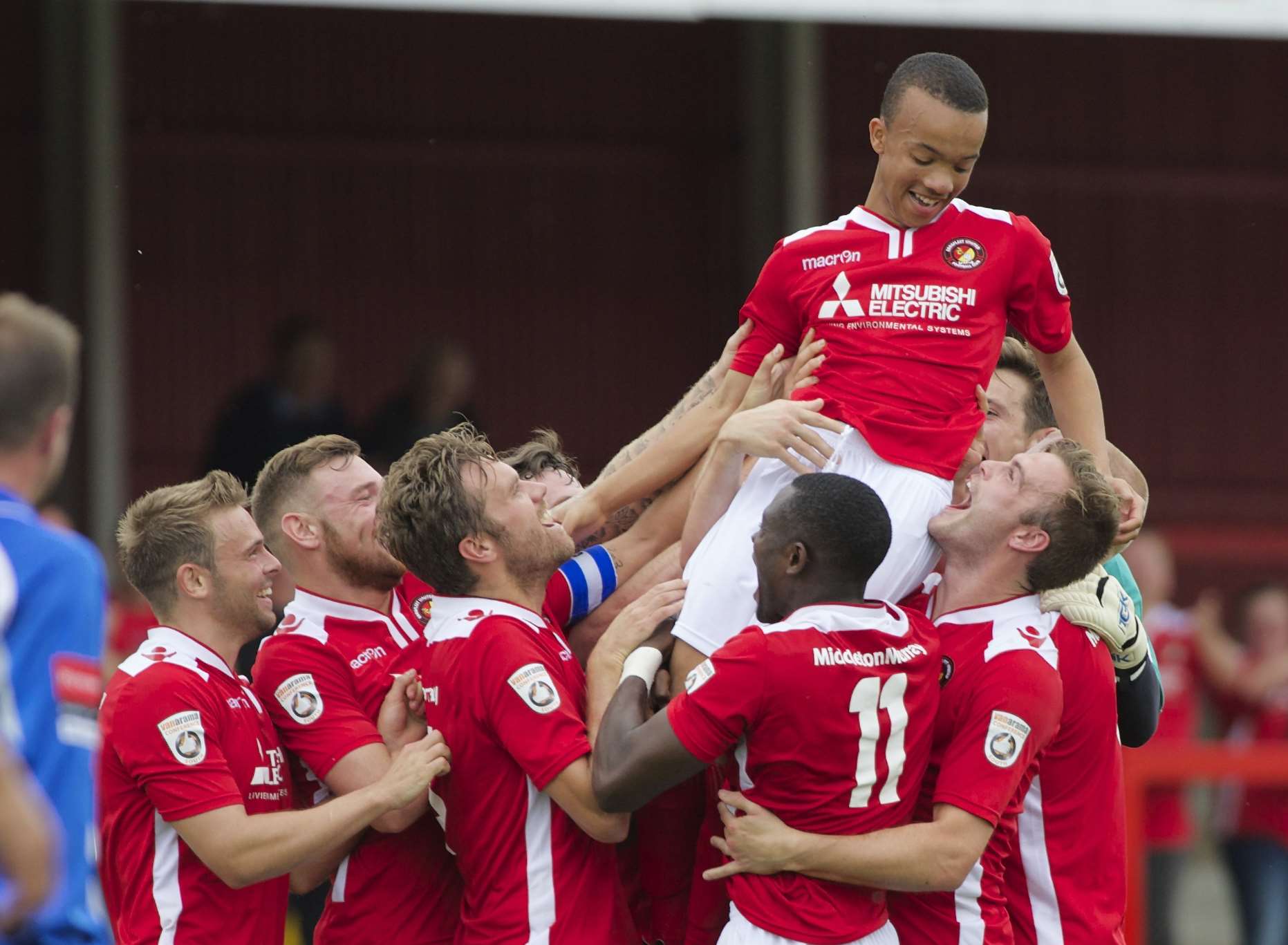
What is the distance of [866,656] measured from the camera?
13.3ft

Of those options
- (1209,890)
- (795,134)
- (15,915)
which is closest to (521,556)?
(15,915)

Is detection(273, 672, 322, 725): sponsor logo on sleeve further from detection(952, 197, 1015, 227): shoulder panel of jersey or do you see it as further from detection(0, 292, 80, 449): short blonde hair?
detection(952, 197, 1015, 227): shoulder panel of jersey

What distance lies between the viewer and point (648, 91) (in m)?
13.6

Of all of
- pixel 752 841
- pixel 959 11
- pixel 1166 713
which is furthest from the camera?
pixel 959 11

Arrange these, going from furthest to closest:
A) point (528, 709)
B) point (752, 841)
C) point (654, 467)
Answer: point (654, 467), point (528, 709), point (752, 841)

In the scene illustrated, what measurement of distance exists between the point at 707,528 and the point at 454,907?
1.22 meters

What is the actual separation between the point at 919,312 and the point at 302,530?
1774 millimetres

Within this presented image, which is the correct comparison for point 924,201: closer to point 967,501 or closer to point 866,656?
point 967,501

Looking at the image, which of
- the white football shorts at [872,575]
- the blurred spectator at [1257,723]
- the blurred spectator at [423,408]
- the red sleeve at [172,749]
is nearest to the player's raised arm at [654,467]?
the white football shorts at [872,575]

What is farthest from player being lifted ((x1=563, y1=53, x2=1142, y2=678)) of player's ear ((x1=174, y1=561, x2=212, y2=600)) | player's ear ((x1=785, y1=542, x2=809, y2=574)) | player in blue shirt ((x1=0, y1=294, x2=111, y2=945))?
player in blue shirt ((x1=0, y1=294, x2=111, y2=945))

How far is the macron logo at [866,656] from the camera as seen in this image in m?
4.02

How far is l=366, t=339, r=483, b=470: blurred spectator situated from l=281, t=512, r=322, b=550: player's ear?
5.98 m

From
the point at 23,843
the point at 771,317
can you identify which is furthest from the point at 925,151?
the point at 23,843

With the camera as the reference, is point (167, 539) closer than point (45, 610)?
No
